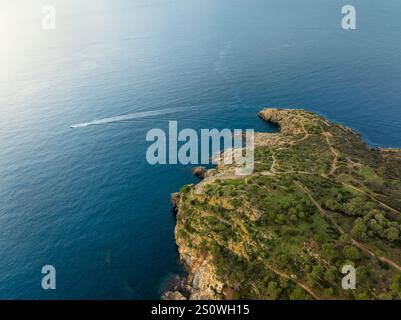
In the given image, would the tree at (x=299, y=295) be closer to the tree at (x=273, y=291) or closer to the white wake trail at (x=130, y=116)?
the tree at (x=273, y=291)

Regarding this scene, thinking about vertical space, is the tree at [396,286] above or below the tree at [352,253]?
below

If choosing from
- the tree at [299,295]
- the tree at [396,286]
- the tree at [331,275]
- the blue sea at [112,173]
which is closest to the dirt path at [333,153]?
the blue sea at [112,173]

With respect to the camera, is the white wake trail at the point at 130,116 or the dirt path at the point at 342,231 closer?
the dirt path at the point at 342,231

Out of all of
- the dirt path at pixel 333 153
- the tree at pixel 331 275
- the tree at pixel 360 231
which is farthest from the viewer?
the dirt path at pixel 333 153

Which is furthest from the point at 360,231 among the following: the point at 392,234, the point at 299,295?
the point at 299,295

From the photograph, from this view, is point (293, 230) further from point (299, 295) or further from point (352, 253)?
point (299, 295)

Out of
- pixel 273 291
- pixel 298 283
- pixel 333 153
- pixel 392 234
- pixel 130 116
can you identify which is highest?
pixel 130 116

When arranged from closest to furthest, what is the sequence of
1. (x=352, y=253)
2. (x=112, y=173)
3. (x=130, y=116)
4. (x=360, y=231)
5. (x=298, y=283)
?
1. (x=298, y=283)
2. (x=352, y=253)
3. (x=360, y=231)
4. (x=112, y=173)
5. (x=130, y=116)
